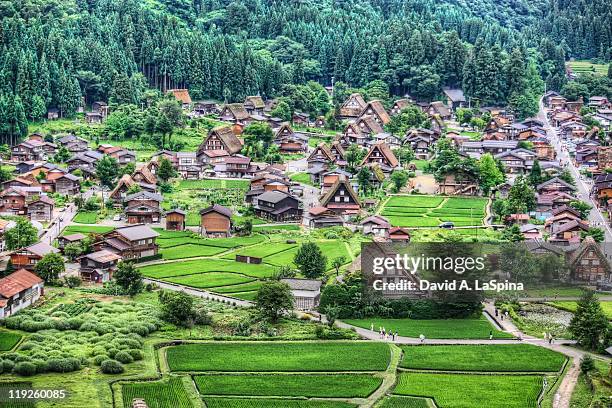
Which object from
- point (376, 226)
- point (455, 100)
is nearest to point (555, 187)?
point (376, 226)

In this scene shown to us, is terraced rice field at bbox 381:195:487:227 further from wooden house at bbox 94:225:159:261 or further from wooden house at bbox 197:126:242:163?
wooden house at bbox 197:126:242:163

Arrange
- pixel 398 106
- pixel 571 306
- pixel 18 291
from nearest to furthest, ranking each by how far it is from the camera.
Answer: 1. pixel 18 291
2. pixel 571 306
3. pixel 398 106

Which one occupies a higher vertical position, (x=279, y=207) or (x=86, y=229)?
(x=279, y=207)

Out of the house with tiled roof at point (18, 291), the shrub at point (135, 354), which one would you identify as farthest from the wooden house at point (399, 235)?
the shrub at point (135, 354)

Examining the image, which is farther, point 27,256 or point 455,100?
point 455,100

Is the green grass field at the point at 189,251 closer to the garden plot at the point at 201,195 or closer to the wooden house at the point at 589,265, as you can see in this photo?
the garden plot at the point at 201,195

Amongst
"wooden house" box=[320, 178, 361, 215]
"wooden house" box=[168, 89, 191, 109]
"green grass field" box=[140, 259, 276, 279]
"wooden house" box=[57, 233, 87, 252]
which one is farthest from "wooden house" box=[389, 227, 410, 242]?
"wooden house" box=[168, 89, 191, 109]

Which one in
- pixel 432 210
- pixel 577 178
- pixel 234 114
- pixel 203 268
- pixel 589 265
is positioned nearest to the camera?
pixel 589 265

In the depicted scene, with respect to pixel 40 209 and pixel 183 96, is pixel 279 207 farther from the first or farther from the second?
pixel 183 96
